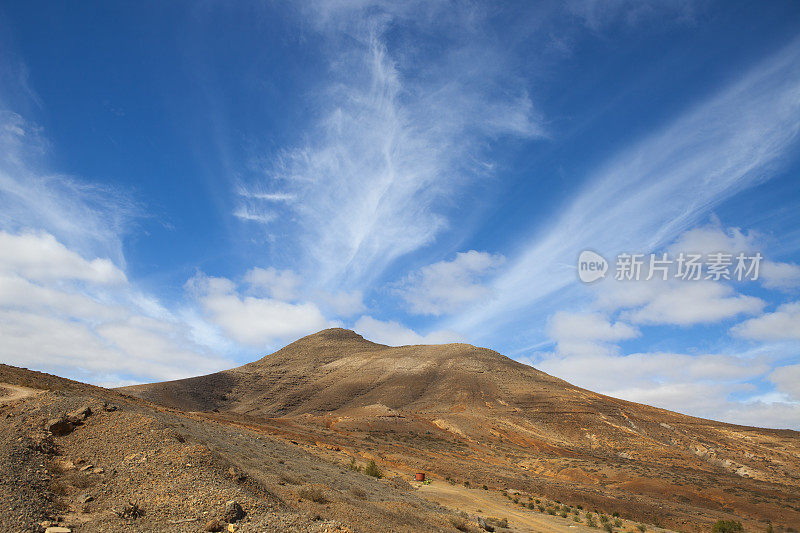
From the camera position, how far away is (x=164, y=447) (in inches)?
517

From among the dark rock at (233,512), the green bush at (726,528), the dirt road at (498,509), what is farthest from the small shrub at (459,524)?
the green bush at (726,528)

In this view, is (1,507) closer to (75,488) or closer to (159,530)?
(75,488)

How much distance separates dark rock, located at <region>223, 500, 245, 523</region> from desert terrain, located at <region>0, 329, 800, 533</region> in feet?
0.11

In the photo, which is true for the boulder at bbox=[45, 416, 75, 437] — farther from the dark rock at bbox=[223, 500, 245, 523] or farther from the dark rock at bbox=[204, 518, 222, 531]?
the dark rock at bbox=[204, 518, 222, 531]

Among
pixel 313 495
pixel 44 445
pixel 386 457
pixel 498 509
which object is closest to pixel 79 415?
pixel 44 445

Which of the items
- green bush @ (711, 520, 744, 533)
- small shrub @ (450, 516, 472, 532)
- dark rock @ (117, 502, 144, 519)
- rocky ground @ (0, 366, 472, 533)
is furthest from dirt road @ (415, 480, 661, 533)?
dark rock @ (117, 502, 144, 519)

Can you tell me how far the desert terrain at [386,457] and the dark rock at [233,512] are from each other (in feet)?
0.11

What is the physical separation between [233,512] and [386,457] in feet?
93.2

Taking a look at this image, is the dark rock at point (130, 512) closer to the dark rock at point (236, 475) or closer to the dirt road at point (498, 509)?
the dark rock at point (236, 475)

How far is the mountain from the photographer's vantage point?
33.1 metres

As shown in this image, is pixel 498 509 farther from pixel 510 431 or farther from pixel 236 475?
pixel 510 431

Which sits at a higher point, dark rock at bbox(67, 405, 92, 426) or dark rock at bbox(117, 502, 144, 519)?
dark rock at bbox(67, 405, 92, 426)

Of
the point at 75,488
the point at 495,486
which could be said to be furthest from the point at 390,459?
the point at 75,488

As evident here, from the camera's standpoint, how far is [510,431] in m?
58.2
